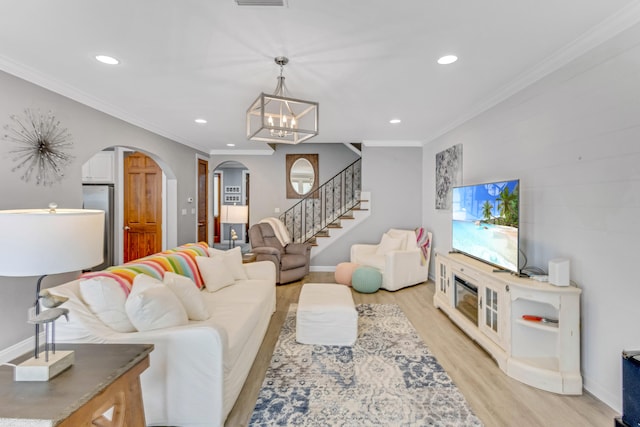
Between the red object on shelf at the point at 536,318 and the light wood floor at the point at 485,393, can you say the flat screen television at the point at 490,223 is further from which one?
the light wood floor at the point at 485,393

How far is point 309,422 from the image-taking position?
199 centimetres

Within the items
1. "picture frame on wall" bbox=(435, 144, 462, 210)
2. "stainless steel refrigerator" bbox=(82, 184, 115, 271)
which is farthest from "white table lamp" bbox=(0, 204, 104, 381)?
"stainless steel refrigerator" bbox=(82, 184, 115, 271)

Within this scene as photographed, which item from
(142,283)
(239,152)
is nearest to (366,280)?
(142,283)

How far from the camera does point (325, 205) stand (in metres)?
7.55

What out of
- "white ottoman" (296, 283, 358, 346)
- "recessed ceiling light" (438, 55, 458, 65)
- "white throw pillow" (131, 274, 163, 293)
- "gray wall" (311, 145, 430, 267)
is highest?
"recessed ceiling light" (438, 55, 458, 65)

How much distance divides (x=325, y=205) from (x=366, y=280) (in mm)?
3059

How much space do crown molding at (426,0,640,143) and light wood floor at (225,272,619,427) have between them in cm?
256

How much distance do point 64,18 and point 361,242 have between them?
533 cm

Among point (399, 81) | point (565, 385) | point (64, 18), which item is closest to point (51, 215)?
point (64, 18)

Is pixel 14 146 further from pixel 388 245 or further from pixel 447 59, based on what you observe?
pixel 388 245

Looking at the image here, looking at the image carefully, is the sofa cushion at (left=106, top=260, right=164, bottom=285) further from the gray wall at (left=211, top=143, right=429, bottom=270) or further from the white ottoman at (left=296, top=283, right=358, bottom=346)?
the gray wall at (left=211, top=143, right=429, bottom=270)

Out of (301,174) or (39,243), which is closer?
(39,243)

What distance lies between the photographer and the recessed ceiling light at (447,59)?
253 centimetres

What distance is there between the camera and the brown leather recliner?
523cm
